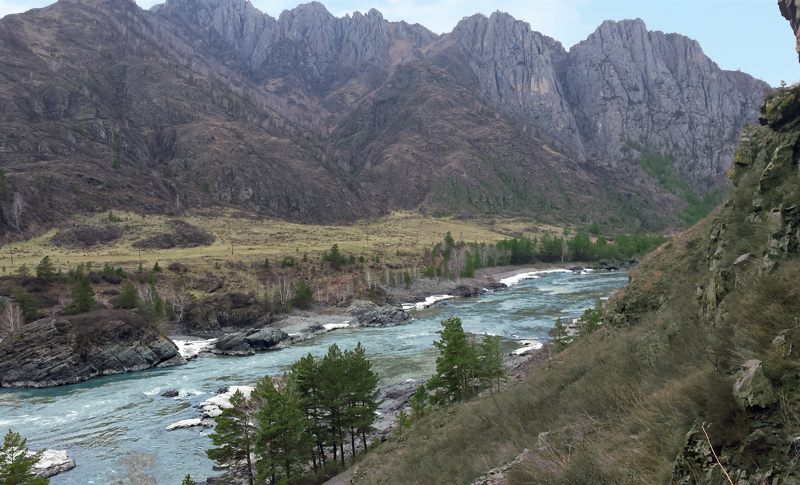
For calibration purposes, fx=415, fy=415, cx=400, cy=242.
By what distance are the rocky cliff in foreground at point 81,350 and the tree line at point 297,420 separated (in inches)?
1072

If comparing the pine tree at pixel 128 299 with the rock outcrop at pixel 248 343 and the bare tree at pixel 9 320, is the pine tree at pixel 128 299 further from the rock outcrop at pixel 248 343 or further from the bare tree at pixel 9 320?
the rock outcrop at pixel 248 343

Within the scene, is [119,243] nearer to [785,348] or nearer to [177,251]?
[177,251]

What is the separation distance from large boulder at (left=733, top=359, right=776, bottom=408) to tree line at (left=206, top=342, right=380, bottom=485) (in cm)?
1786

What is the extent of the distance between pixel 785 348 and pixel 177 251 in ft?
329

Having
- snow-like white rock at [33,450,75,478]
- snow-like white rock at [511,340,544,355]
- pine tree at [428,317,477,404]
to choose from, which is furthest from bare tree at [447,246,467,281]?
snow-like white rock at [33,450,75,478]

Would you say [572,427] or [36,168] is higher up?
[36,168]

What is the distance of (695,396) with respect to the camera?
205 inches

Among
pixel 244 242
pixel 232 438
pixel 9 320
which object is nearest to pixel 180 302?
pixel 9 320

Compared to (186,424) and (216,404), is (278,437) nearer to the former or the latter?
(186,424)

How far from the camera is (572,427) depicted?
6.85 metres

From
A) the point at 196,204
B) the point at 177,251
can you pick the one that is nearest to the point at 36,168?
the point at 196,204

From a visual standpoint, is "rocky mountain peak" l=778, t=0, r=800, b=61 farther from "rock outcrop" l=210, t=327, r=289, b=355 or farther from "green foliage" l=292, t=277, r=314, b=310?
"green foliage" l=292, t=277, r=314, b=310

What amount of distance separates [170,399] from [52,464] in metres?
10.7

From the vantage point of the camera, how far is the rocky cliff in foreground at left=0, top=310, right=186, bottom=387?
39.4m
